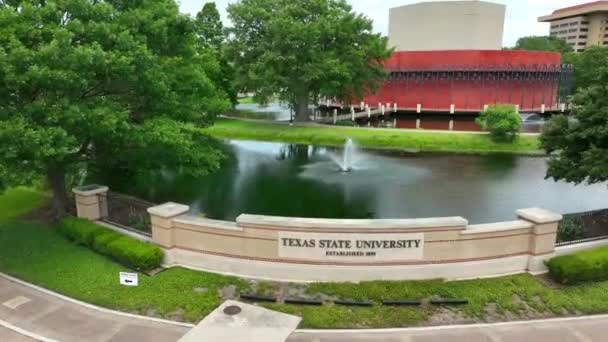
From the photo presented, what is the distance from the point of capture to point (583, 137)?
14.2 m

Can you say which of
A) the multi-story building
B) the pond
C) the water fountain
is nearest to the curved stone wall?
the pond

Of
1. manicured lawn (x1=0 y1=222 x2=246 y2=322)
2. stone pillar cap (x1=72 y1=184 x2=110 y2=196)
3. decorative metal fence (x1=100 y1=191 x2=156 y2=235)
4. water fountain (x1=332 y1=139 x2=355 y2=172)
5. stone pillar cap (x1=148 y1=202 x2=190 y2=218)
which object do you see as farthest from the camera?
water fountain (x1=332 y1=139 x2=355 y2=172)

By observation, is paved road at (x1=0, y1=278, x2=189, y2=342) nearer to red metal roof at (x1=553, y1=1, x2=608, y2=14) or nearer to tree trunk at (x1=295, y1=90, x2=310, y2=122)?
tree trunk at (x1=295, y1=90, x2=310, y2=122)

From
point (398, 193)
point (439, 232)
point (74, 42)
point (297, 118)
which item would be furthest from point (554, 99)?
point (74, 42)

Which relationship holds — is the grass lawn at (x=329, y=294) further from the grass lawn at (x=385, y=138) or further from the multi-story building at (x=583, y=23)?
the multi-story building at (x=583, y=23)

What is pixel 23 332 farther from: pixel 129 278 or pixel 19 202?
pixel 19 202

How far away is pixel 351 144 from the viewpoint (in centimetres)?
3719

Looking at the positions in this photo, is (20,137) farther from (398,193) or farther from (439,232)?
(398,193)

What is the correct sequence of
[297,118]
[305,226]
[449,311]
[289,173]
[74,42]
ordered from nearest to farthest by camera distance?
[449,311] → [305,226] → [74,42] → [289,173] → [297,118]

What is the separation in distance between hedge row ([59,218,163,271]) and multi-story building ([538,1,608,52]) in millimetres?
121909

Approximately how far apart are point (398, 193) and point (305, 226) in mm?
12985

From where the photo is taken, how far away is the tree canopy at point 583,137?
45.3 feet

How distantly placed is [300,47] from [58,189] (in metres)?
28.4

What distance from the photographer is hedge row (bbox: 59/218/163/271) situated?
11.9 meters
